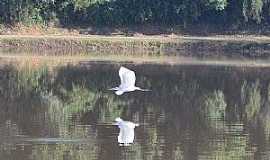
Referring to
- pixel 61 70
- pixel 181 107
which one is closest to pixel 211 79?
pixel 61 70

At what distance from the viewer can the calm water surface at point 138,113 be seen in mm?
16766

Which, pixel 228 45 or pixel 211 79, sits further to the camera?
pixel 228 45

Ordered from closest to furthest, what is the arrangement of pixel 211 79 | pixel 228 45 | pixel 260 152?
pixel 260 152 < pixel 211 79 < pixel 228 45

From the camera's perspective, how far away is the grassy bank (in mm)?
→ 44938

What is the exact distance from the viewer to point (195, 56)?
146 ft

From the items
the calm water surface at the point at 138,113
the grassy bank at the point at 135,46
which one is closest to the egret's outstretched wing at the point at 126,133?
the calm water surface at the point at 138,113

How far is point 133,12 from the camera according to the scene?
170 ft

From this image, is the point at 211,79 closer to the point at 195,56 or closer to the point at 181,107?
the point at 181,107

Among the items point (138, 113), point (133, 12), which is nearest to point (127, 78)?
point (138, 113)

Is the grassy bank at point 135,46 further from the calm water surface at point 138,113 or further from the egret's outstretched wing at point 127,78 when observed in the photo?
the egret's outstretched wing at point 127,78

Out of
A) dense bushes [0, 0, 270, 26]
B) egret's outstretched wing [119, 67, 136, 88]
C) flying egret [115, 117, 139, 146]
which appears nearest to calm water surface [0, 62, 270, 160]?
flying egret [115, 117, 139, 146]

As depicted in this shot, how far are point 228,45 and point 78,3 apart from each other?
366 inches

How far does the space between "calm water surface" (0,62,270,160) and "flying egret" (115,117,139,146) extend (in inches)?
5.9

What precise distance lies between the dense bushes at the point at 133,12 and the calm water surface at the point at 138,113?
15366 millimetres
